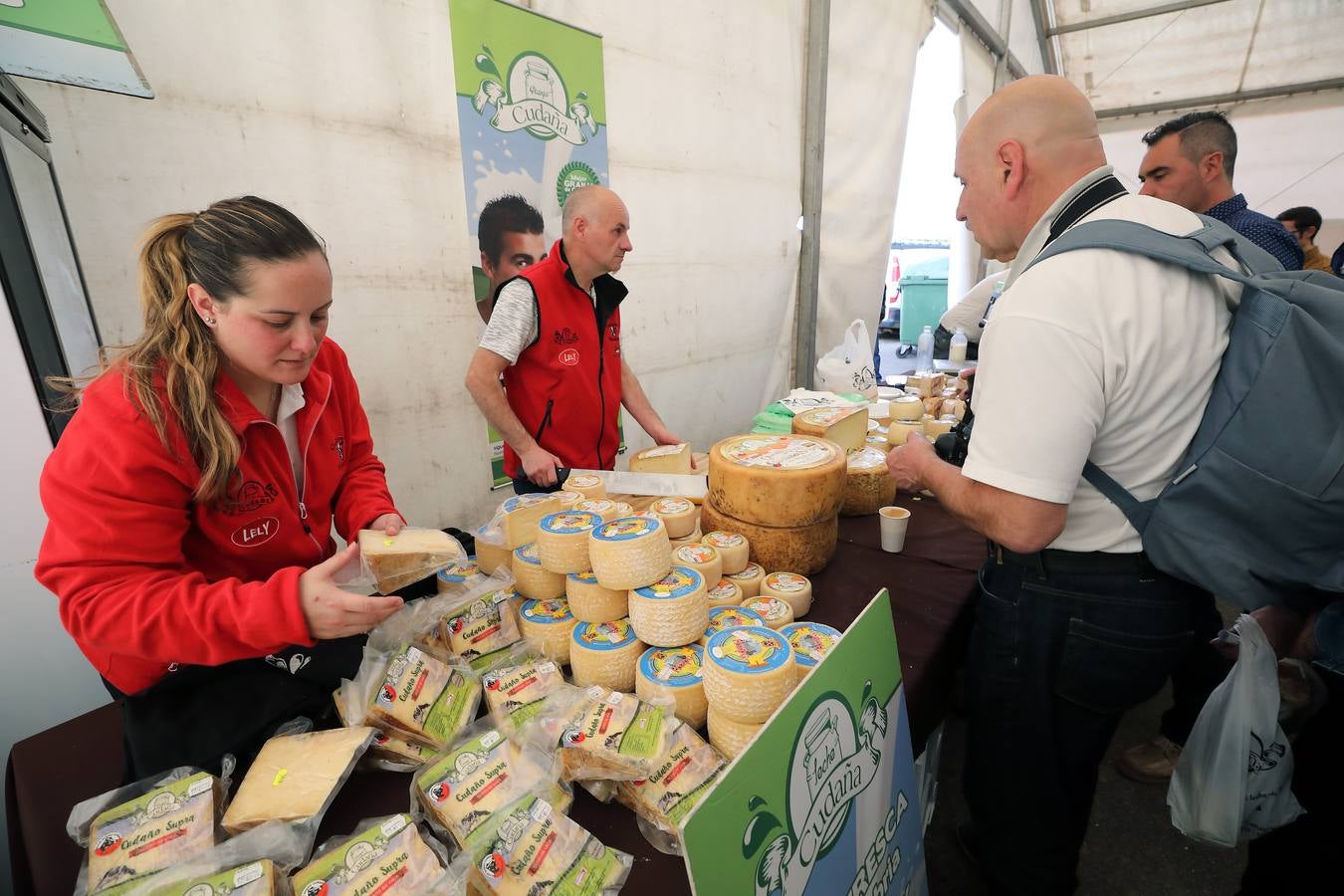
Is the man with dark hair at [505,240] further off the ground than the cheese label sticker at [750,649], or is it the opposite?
the man with dark hair at [505,240]

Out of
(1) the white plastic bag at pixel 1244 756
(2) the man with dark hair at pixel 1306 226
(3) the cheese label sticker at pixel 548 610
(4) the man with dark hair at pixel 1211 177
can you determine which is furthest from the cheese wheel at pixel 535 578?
(2) the man with dark hair at pixel 1306 226

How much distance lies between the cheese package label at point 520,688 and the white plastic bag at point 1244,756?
1.49m

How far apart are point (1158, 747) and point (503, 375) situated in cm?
285

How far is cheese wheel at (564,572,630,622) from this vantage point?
1169 mm

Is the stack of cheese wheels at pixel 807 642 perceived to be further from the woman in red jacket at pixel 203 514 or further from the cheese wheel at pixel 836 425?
the cheese wheel at pixel 836 425

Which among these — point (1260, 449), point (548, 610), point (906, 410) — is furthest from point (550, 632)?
point (906, 410)

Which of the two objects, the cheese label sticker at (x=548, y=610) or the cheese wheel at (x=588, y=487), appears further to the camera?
the cheese wheel at (x=588, y=487)

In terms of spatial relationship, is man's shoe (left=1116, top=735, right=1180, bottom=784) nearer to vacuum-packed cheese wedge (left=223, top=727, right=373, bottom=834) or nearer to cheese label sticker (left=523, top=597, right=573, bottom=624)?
cheese label sticker (left=523, top=597, right=573, bottom=624)

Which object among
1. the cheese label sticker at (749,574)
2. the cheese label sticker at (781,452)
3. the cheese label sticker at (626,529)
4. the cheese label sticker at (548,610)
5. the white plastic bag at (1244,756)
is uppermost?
the cheese label sticker at (781,452)

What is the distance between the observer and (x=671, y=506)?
1517 mm

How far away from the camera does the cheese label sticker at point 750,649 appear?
0.94 m

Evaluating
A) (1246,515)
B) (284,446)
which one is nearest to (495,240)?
(284,446)

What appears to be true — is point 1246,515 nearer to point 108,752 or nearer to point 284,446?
point 284,446

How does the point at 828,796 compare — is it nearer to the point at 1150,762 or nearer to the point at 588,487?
the point at 588,487
